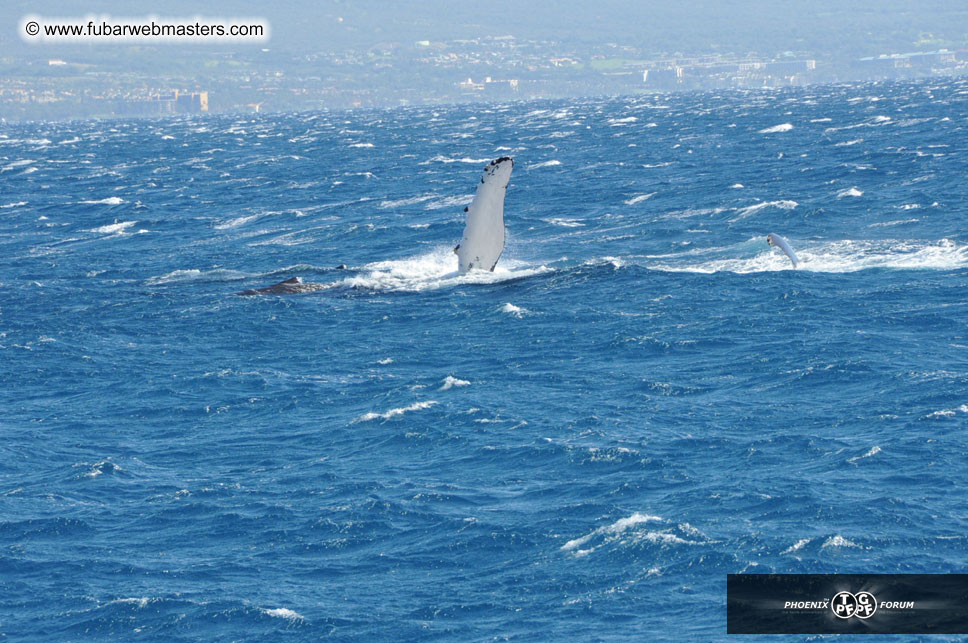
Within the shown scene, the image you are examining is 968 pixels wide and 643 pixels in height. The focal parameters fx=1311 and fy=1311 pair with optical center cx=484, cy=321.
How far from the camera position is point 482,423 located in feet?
140

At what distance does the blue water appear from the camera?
103ft

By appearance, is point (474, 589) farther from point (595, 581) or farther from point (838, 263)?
point (838, 263)

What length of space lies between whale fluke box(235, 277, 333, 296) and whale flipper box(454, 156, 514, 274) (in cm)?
741

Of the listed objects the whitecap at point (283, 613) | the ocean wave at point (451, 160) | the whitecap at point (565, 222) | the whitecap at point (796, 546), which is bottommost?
the whitecap at point (283, 613)

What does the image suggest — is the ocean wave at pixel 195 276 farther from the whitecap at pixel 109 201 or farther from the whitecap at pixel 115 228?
the whitecap at pixel 109 201

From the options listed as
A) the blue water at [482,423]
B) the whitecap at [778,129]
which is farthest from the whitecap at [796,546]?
the whitecap at [778,129]

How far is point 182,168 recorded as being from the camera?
156 metres

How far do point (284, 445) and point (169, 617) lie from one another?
11395 mm

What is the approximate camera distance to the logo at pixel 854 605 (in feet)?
95.3

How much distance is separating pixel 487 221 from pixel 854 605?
28843mm

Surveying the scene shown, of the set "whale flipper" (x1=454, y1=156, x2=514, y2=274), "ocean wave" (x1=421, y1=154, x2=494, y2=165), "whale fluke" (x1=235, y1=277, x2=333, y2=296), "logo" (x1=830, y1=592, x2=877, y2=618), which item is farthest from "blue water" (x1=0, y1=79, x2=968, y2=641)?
"ocean wave" (x1=421, y1=154, x2=494, y2=165)

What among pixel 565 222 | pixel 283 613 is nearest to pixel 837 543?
pixel 283 613

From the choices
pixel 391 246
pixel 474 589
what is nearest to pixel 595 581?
pixel 474 589

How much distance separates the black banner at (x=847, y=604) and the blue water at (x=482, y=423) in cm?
58
